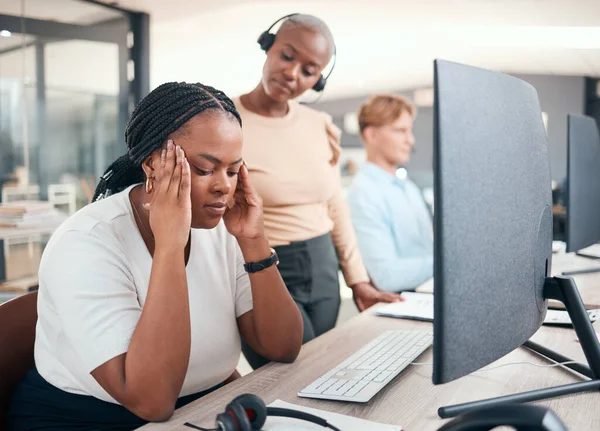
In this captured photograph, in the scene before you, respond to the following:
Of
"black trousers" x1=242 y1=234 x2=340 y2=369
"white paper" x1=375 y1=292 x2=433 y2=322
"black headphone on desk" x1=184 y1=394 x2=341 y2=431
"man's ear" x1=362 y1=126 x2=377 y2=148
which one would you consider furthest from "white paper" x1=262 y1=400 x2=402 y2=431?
"man's ear" x1=362 y1=126 x2=377 y2=148

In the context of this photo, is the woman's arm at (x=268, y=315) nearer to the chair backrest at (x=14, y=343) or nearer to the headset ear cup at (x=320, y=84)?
the chair backrest at (x=14, y=343)

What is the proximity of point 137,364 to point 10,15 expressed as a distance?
3871 millimetres

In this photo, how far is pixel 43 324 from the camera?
3.63 feet

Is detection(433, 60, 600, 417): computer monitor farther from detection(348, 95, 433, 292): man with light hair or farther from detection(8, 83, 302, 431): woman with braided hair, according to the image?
detection(348, 95, 433, 292): man with light hair

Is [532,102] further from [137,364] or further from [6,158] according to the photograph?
[6,158]

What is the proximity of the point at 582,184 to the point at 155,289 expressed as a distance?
142cm

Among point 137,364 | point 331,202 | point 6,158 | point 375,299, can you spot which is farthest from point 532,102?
point 6,158

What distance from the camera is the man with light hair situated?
7.41ft

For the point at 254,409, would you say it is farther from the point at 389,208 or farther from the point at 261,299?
the point at 389,208

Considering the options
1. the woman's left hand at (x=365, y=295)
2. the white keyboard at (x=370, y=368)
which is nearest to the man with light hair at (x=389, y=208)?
the woman's left hand at (x=365, y=295)

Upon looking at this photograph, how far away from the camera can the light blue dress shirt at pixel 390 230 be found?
2242mm

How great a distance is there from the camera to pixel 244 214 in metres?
1.30

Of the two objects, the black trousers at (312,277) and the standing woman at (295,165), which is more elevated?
the standing woman at (295,165)

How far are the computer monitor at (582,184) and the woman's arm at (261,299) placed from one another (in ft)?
3.29
